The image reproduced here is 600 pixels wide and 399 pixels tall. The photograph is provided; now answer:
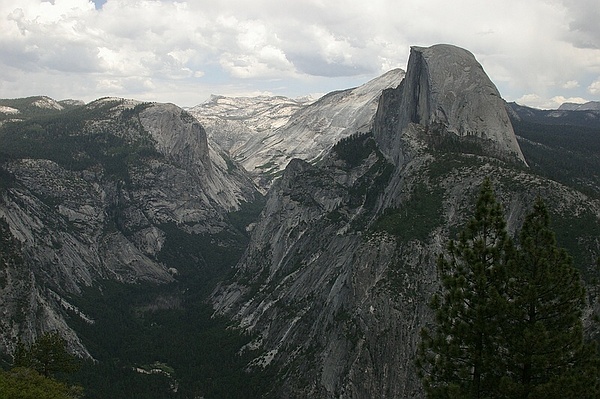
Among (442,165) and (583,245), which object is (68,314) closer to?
(442,165)

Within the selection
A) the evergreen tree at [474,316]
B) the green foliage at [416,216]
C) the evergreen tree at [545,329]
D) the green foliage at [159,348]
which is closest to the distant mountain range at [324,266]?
the green foliage at [416,216]

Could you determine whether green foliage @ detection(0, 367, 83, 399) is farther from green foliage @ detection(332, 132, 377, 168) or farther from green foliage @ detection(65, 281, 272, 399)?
green foliage @ detection(332, 132, 377, 168)

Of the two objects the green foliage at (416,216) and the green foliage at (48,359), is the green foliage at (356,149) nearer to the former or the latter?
the green foliage at (416,216)

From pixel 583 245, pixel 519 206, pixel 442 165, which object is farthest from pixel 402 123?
pixel 583 245

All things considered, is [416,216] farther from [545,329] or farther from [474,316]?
[545,329]

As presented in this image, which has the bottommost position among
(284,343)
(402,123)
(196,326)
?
(196,326)

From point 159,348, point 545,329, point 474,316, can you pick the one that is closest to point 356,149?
point 159,348

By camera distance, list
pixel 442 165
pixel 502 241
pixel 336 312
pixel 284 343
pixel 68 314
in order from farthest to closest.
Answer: pixel 68 314 → pixel 284 343 → pixel 442 165 → pixel 336 312 → pixel 502 241
